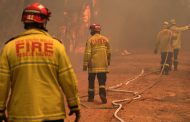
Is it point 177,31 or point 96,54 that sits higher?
point 177,31

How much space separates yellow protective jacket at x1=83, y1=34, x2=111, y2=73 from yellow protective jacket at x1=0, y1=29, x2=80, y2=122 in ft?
16.4

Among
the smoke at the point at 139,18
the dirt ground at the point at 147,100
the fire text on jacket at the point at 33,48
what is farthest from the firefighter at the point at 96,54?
the smoke at the point at 139,18

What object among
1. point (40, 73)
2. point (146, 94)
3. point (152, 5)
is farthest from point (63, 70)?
point (152, 5)

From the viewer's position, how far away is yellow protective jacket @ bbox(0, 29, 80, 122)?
131 inches

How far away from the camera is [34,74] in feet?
11.0

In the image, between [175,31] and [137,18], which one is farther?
[137,18]

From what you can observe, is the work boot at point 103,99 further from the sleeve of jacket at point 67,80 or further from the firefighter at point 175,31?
the firefighter at point 175,31

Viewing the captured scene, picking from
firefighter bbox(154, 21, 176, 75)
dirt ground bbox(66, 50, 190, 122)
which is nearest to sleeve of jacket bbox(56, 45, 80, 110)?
dirt ground bbox(66, 50, 190, 122)

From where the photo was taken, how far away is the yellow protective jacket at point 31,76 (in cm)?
334

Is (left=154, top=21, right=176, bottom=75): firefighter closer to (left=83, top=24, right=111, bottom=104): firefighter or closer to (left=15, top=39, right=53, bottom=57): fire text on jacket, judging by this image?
(left=83, top=24, right=111, bottom=104): firefighter

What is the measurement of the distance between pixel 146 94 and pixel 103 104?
188 cm

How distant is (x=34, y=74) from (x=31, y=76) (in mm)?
36

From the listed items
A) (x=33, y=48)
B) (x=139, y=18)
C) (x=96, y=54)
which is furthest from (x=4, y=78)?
(x=139, y=18)

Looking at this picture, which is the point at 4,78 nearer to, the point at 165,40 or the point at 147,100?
the point at 147,100
